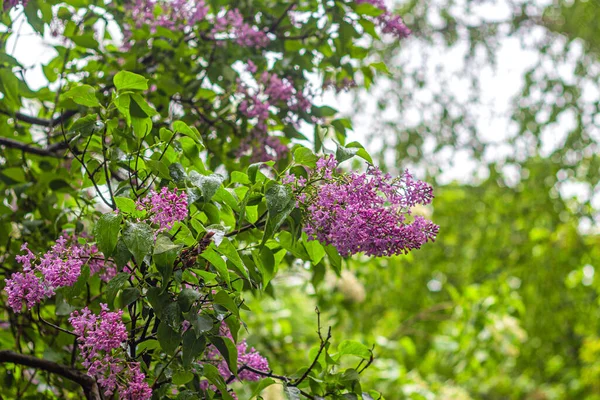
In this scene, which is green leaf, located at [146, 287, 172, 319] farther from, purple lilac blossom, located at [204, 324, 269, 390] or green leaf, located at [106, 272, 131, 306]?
purple lilac blossom, located at [204, 324, 269, 390]

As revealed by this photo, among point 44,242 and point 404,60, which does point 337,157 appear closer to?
point 44,242

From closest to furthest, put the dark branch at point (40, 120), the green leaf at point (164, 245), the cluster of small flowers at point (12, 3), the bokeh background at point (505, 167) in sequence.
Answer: the green leaf at point (164, 245), the cluster of small flowers at point (12, 3), the dark branch at point (40, 120), the bokeh background at point (505, 167)

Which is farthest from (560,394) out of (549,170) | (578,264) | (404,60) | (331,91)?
(331,91)

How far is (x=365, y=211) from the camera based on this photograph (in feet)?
2.63

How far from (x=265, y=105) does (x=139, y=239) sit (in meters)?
0.62

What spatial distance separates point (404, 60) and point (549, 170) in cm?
119

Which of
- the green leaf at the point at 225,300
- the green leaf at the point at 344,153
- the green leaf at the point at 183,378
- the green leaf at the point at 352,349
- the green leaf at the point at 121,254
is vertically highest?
the green leaf at the point at 344,153

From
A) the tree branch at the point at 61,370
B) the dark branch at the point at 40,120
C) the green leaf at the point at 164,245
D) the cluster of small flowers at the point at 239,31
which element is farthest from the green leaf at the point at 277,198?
the dark branch at the point at 40,120

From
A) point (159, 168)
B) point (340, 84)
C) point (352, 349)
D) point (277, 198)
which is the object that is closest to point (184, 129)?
point (159, 168)

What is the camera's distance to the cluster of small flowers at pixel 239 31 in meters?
1.37

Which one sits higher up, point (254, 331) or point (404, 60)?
point (404, 60)

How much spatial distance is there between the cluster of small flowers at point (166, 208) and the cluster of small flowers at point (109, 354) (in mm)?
120

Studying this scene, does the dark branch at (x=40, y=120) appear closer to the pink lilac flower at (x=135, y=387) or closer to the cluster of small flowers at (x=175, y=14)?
the cluster of small flowers at (x=175, y=14)

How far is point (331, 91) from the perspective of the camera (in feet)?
4.91
